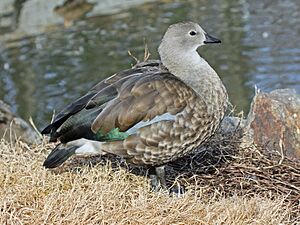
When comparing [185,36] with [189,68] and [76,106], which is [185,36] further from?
[76,106]

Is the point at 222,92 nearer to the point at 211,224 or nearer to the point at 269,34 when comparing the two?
the point at 211,224

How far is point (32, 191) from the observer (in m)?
4.19

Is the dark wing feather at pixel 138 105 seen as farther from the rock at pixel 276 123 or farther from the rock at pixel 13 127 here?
the rock at pixel 13 127

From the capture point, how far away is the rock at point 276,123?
520 centimetres

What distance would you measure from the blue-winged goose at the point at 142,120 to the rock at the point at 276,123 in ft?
2.75

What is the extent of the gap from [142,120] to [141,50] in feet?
23.3

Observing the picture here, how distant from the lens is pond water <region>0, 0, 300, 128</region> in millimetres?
9750

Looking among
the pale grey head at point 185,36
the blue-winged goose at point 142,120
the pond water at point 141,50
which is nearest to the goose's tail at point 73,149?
the blue-winged goose at point 142,120

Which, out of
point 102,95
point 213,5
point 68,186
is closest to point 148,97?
point 102,95

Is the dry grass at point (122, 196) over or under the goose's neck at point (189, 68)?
under

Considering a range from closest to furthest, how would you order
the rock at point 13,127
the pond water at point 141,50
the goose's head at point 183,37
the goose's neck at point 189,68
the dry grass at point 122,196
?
the dry grass at point 122,196
the goose's neck at point 189,68
the goose's head at point 183,37
the rock at point 13,127
the pond water at point 141,50

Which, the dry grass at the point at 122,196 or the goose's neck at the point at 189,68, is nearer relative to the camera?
the dry grass at the point at 122,196

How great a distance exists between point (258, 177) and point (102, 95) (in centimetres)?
114

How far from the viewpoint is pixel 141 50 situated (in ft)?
37.2
